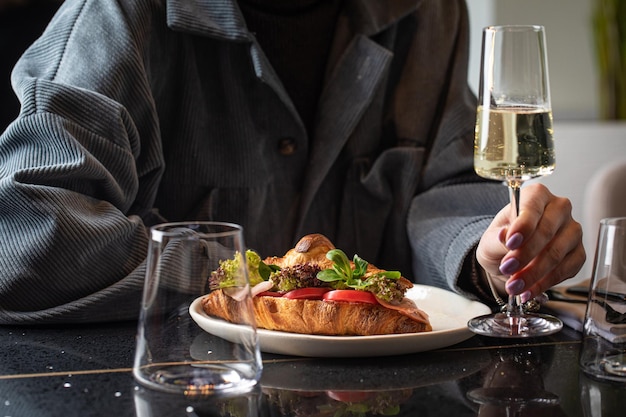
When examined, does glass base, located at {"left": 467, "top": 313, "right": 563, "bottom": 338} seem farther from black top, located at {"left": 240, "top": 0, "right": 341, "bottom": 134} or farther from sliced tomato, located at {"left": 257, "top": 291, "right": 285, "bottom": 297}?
black top, located at {"left": 240, "top": 0, "right": 341, "bottom": 134}

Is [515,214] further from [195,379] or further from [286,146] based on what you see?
→ [286,146]

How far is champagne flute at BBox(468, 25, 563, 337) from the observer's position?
1.00 m

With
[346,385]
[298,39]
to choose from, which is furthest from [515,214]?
[298,39]

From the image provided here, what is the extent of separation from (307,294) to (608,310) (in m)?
0.29

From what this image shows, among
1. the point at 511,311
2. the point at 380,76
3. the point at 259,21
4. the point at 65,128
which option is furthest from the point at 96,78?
the point at 511,311

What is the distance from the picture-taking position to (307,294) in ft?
3.07

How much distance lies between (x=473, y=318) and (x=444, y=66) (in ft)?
2.65

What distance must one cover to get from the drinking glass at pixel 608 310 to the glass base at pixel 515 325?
106 mm

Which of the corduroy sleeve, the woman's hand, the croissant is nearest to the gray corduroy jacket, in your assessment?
the corduroy sleeve

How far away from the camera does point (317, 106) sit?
64.9 inches

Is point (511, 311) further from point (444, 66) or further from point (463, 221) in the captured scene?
point (444, 66)

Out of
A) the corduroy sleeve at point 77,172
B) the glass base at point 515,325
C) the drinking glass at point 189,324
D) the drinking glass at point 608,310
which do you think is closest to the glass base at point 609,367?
the drinking glass at point 608,310

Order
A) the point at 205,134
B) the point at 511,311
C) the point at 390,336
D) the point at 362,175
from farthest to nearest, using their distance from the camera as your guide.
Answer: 1. the point at 362,175
2. the point at 205,134
3. the point at 511,311
4. the point at 390,336

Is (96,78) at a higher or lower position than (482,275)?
higher
